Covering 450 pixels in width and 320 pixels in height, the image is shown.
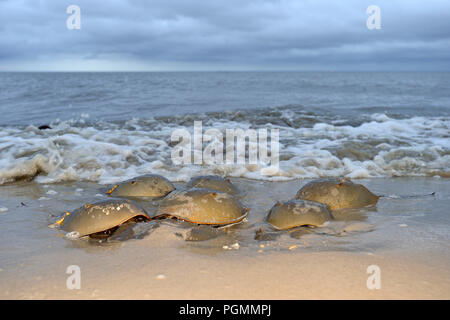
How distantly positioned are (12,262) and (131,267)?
75cm

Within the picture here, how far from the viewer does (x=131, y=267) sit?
2041 millimetres

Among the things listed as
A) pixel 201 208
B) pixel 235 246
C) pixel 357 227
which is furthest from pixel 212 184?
pixel 357 227

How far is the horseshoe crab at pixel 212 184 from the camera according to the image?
3459 mm

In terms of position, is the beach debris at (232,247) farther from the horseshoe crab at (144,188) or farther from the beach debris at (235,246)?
the horseshoe crab at (144,188)

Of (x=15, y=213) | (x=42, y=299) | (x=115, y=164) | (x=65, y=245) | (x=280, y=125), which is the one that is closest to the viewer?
(x=42, y=299)

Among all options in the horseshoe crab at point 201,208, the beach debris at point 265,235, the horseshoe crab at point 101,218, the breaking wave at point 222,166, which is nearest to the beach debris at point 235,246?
the beach debris at point 265,235

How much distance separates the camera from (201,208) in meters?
2.69

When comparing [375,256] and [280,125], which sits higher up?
[280,125]

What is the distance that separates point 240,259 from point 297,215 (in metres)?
0.68

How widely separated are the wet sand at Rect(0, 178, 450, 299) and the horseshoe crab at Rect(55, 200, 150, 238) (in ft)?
0.28

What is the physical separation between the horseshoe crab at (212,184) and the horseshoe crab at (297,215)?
82cm

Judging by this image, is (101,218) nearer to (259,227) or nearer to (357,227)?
(259,227)
